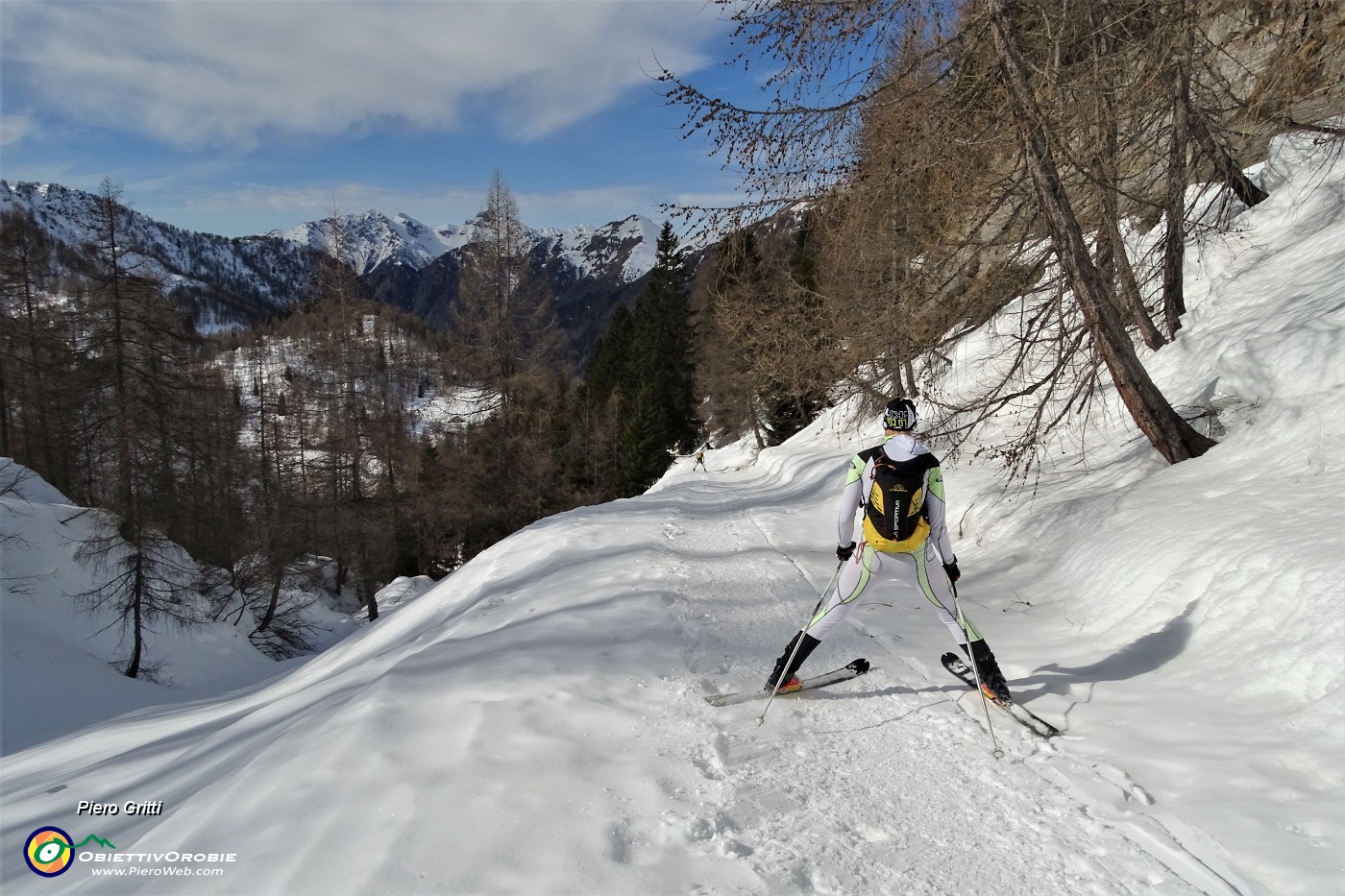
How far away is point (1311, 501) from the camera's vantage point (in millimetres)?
5027

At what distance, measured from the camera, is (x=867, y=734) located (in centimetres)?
404

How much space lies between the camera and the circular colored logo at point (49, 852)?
141 inches

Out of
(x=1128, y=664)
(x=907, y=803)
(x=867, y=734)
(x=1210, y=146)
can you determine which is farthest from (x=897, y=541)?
(x=1210, y=146)

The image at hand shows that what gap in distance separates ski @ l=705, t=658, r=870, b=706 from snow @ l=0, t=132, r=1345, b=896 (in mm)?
113

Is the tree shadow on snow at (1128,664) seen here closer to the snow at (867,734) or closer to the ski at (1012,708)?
the snow at (867,734)

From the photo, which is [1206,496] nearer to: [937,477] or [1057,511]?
[1057,511]

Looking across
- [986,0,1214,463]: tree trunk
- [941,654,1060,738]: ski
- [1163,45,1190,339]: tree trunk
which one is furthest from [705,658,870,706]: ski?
[1163,45,1190,339]: tree trunk

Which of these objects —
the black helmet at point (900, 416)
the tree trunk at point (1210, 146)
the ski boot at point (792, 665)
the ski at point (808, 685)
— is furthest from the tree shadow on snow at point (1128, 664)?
the tree trunk at point (1210, 146)

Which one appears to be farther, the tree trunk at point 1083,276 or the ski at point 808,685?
the tree trunk at point 1083,276

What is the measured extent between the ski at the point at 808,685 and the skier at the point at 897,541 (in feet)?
0.27

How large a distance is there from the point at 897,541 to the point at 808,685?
125 centimetres

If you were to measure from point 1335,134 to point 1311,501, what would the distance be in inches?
213

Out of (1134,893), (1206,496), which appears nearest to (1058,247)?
(1206,496)

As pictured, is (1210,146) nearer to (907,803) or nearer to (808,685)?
(808,685)
